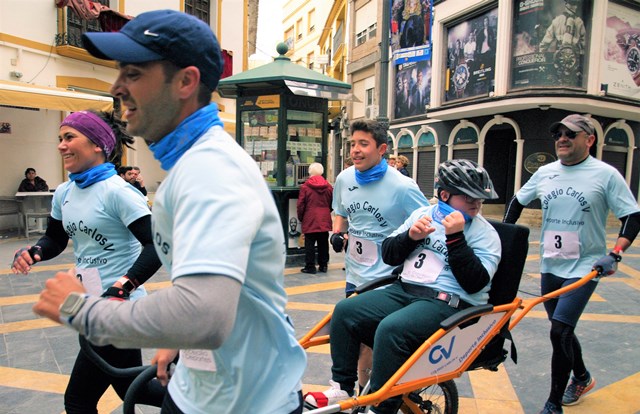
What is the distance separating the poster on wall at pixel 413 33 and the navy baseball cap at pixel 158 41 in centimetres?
703

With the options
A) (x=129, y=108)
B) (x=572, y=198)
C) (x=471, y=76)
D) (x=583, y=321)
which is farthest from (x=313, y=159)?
(x=471, y=76)

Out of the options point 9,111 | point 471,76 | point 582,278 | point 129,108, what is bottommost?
point 582,278

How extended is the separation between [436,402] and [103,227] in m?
2.22

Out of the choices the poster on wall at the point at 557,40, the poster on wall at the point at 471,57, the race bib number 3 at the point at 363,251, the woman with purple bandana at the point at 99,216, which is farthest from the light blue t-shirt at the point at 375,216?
the poster on wall at the point at 471,57

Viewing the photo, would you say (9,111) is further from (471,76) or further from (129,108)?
(471,76)

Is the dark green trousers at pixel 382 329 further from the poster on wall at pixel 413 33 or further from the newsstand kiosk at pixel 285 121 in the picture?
the poster on wall at pixel 413 33

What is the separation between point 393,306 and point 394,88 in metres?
21.0

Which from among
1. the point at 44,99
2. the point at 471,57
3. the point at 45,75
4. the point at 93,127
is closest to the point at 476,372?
the point at 93,127

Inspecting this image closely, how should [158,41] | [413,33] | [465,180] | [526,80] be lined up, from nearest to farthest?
[158,41] → [465,180] → [413,33] → [526,80]

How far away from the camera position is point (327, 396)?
2.34 meters

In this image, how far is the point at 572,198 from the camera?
3326 mm

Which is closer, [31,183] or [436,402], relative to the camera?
[436,402]

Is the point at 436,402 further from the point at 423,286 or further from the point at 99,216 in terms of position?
the point at 99,216

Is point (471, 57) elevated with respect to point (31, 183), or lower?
elevated
